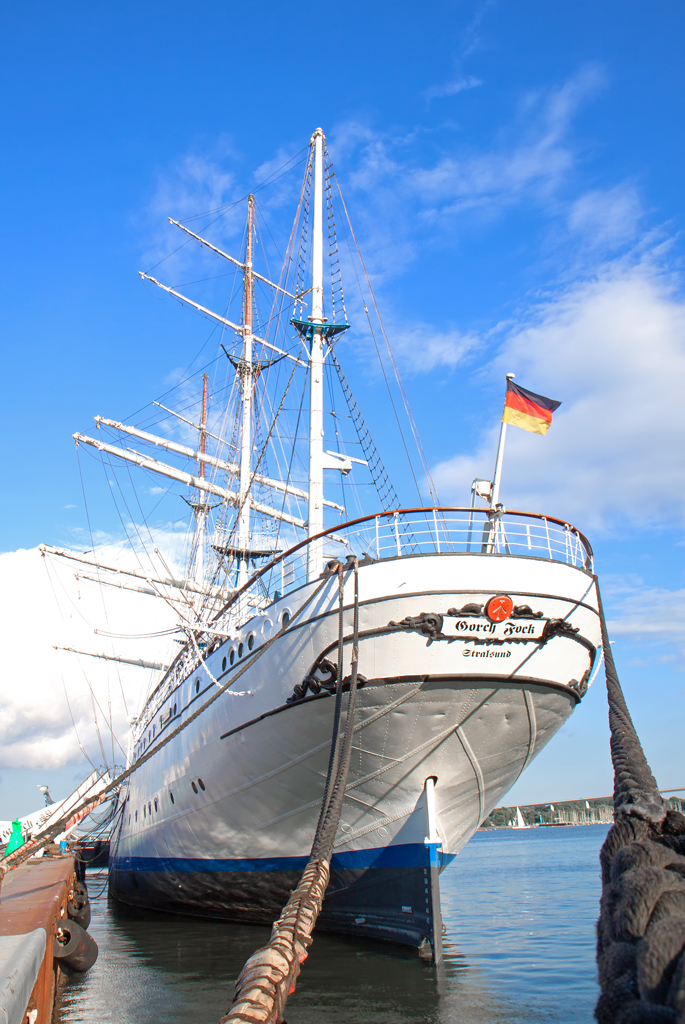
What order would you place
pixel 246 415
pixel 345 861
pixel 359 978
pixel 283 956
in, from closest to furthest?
pixel 283 956, pixel 359 978, pixel 345 861, pixel 246 415

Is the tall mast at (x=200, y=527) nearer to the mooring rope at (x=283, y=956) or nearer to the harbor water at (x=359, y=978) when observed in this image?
the harbor water at (x=359, y=978)

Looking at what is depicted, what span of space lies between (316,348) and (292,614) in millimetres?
7054

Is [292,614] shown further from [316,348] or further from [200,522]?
[200,522]

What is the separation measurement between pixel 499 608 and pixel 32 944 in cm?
781

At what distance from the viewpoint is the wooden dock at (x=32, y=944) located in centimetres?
421

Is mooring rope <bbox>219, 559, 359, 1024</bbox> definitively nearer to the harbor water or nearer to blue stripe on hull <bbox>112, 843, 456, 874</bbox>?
the harbor water

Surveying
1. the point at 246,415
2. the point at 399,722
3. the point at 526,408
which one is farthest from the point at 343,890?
the point at 246,415

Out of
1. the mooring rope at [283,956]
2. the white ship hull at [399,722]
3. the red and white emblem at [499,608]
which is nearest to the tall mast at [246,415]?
the white ship hull at [399,722]

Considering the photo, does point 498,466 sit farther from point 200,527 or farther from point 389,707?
→ point 200,527

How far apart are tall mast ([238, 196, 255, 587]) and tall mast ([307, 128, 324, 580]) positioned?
32.9 ft

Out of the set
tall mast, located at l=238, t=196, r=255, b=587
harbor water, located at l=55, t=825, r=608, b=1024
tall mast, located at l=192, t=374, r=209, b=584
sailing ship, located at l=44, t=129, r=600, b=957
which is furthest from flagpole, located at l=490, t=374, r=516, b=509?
tall mast, located at l=192, t=374, r=209, b=584

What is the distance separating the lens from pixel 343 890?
12594 millimetres

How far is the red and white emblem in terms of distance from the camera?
1109 cm

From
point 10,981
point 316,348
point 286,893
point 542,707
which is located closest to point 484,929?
point 286,893
